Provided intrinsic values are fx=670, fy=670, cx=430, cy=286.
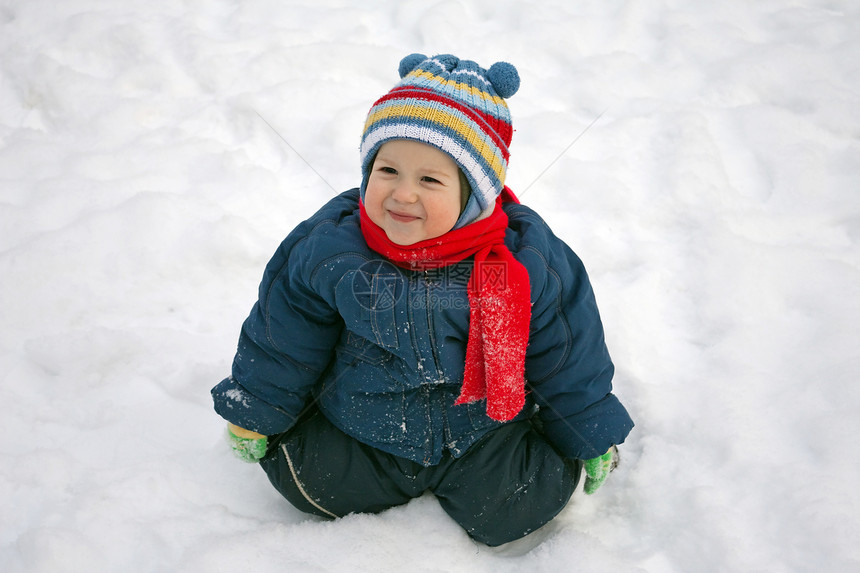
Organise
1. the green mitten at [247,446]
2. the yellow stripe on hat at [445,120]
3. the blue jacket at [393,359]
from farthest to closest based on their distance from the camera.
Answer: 1. the green mitten at [247,446]
2. the blue jacket at [393,359]
3. the yellow stripe on hat at [445,120]

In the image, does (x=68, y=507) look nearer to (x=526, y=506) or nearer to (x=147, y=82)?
(x=526, y=506)

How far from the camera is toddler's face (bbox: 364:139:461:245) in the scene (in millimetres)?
1279

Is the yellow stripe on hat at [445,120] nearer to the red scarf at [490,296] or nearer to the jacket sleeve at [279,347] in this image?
the red scarf at [490,296]

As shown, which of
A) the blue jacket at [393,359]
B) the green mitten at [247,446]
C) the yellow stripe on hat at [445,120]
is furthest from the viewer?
the green mitten at [247,446]

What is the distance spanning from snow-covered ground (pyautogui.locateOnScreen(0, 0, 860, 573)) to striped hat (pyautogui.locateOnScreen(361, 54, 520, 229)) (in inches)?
30.0

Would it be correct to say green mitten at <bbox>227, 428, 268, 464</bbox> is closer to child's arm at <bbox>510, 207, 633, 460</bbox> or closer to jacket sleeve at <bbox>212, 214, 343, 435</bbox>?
jacket sleeve at <bbox>212, 214, 343, 435</bbox>

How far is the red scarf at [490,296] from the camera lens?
4.31 feet

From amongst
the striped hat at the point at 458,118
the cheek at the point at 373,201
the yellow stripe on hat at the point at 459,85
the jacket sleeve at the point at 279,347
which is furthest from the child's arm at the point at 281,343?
the yellow stripe on hat at the point at 459,85

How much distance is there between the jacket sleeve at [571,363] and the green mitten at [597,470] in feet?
0.11

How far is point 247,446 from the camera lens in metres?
1.49

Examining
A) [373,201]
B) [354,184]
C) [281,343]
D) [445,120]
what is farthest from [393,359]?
[354,184]

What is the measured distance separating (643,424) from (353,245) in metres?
0.89

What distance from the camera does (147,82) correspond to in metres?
2.84

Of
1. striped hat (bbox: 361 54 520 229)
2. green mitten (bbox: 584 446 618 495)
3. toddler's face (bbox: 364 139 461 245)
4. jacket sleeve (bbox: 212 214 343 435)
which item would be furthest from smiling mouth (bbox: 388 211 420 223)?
green mitten (bbox: 584 446 618 495)
